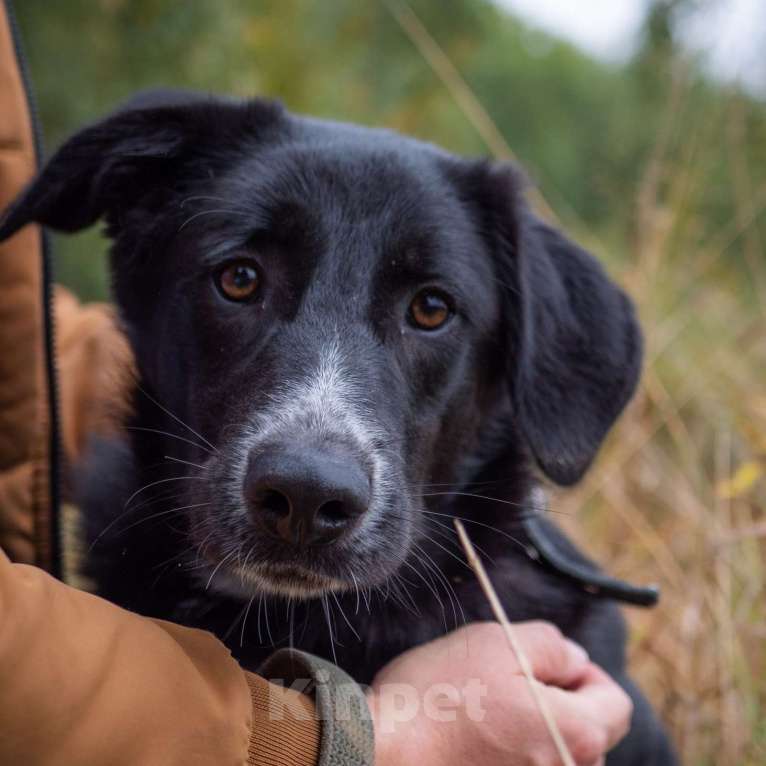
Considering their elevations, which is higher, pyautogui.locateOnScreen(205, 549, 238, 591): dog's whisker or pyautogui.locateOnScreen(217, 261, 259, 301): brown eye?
pyautogui.locateOnScreen(217, 261, 259, 301): brown eye

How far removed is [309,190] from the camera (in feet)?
6.33

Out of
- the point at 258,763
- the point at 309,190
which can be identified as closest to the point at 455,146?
the point at 309,190

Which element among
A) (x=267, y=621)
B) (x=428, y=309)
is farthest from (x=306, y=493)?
(x=428, y=309)

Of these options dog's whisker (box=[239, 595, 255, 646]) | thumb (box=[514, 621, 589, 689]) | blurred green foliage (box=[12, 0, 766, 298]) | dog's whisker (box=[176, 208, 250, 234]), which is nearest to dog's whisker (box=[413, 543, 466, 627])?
thumb (box=[514, 621, 589, 689])

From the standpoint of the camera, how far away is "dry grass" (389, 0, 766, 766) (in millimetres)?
2611

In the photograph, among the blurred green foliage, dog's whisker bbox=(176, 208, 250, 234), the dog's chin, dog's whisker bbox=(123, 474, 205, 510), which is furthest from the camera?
the blurred green foliage

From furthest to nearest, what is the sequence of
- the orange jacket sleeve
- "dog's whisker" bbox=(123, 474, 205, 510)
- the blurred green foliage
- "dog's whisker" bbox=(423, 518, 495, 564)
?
the blurred green foliage, "dog's whisker" bbox=(423, 518, 495, 564), "dog's whisker" bbox=(123, 474, 205, 510), the orange jacket sleeve

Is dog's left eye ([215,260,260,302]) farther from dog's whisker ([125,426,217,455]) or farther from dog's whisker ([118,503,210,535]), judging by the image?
dog's whisker ([118,503,210,535])

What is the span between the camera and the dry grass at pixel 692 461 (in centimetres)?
261

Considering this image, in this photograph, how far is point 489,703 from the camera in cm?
169

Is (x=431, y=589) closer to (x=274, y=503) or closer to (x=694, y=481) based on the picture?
(x=274, y=503)

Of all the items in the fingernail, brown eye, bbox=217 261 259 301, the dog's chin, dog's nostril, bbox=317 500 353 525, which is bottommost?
the fingernail

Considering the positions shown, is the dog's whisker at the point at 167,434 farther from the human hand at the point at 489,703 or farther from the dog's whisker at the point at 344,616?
the human hand at the point at 489,703

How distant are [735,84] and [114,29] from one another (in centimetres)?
246
